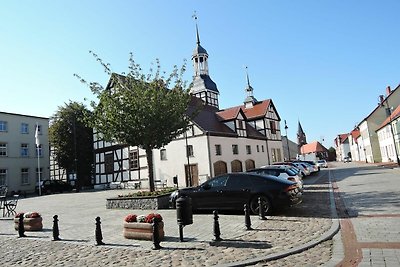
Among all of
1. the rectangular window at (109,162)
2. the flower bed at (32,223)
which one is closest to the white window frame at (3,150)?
the rectangular window at (109,162)

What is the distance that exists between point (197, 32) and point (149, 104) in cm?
4210

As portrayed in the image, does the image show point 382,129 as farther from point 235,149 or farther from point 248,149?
point 235,149

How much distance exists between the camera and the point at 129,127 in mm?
16781

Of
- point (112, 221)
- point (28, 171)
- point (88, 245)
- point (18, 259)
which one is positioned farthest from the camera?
point (28, 171)

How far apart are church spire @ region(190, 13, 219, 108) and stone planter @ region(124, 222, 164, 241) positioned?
41.2m

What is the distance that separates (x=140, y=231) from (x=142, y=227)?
0.43ft

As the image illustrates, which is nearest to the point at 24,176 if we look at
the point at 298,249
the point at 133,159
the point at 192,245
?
the point at 133,159

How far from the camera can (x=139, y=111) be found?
54.3ft

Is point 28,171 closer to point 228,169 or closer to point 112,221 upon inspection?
point 228,169

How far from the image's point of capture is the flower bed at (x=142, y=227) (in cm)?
866

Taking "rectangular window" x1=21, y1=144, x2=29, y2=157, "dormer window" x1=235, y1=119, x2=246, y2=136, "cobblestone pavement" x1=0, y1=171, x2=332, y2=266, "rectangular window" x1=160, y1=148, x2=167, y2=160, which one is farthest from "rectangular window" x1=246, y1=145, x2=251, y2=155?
"rectangular window" x1=21, y1=144, x2=29, y2=157

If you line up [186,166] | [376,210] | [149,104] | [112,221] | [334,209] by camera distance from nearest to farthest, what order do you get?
[376,210], [334,209], [112,221], [149,104], [186,166]

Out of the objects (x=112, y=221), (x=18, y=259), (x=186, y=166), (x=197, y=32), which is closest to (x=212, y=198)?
(x=112, y=221)

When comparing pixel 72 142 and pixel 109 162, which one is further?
pixel 72 142
